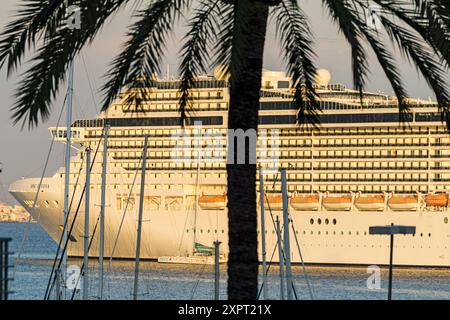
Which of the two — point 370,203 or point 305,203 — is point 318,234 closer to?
point 305,203

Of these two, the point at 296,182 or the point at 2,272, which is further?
the point at 296,182

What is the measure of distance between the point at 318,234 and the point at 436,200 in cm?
483

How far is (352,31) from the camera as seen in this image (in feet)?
43.2

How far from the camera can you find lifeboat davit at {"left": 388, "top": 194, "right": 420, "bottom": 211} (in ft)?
188

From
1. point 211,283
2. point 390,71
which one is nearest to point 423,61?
point 390,71

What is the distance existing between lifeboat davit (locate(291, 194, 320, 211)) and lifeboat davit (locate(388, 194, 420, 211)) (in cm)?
297

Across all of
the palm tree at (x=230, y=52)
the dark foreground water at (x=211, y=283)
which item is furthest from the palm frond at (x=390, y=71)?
the dark foreground water at (x=211, y=283)

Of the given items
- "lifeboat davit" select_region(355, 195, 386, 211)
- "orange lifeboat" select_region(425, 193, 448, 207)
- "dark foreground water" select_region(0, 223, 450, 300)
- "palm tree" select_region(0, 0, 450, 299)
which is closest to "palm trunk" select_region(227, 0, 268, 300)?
"palm tree" select_region(0, 0, 450, 299)

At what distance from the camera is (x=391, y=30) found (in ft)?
45.5
